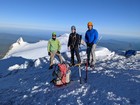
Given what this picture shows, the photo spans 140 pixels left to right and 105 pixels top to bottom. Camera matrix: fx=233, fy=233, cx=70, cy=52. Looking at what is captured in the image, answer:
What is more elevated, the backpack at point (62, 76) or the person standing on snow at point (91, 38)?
the person standing on snow at point (91, 38)

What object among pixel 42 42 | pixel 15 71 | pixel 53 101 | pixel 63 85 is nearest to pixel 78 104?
pixel 53 101

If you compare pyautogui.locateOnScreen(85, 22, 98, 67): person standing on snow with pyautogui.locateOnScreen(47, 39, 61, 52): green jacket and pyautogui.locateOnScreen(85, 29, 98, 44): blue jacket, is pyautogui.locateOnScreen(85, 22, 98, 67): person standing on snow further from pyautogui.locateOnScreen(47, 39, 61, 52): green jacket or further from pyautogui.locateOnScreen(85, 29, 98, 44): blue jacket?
pyautogui.locateOnScreen(47, 39, 61, 52): green jacket

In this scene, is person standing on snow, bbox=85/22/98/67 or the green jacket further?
the green jacket

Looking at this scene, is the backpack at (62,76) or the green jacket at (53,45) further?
the green jacket at (53,45)

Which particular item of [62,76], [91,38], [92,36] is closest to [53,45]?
[91,38]

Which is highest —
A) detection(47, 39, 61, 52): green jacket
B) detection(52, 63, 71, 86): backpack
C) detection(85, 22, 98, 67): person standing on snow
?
detection(85, 22, 98, 67): person standing on snow

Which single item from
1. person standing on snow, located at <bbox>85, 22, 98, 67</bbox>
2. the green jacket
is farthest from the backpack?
the green jacket

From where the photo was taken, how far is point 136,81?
40.2 ft

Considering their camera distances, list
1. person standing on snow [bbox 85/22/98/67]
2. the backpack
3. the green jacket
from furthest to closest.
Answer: the green jacket, person standing on snow [bbox 85/22/98/67], the backpack

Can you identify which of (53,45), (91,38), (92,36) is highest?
(92,36)

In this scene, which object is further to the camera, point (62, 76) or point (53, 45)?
point (53, 45)

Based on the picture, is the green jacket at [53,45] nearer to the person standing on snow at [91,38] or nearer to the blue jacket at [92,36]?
the person standing on snow at [91,38]

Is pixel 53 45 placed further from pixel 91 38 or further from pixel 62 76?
pixel 62 76

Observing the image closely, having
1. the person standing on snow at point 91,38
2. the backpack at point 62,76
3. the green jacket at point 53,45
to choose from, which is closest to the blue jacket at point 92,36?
the person standing on snow at point 91,38
